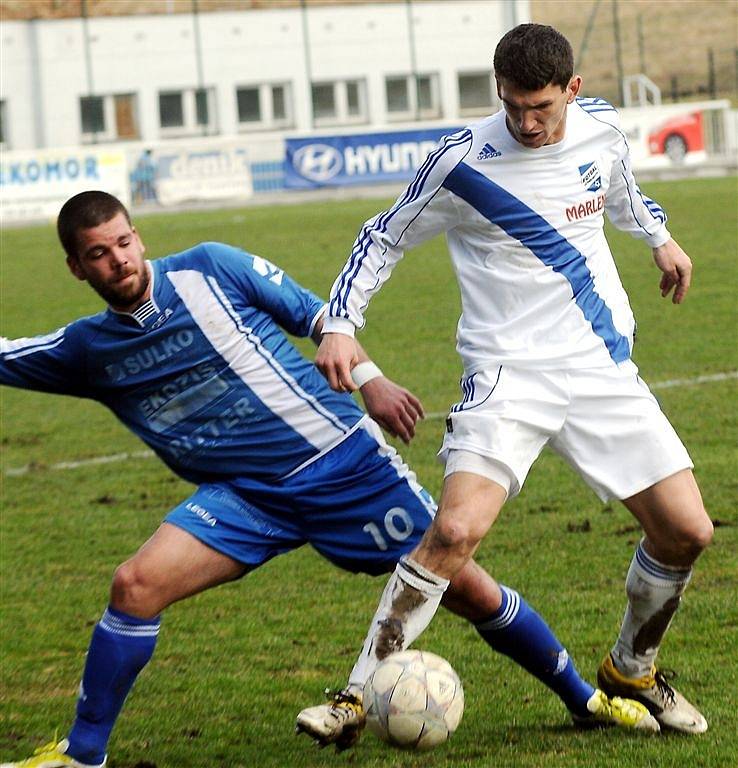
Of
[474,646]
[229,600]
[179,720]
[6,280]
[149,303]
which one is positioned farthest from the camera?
[6,280]

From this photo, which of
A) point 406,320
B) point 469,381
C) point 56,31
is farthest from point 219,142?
point 469,381

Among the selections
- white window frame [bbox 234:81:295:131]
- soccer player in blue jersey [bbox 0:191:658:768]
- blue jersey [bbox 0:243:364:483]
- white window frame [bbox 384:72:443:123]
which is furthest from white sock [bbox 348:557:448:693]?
white window frame [bbox 234:81:295:131]

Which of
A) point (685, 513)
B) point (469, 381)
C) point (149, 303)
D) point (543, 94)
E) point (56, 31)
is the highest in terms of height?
point (56, 31)

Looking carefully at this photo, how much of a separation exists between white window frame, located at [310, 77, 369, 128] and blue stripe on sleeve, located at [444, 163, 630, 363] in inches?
1662

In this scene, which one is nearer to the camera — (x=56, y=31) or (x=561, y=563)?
(x=561, y=563)

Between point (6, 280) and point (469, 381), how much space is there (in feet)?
50.1

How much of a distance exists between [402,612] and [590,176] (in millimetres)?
1469

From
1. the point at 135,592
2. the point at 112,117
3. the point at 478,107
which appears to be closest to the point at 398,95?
the point at 478,107

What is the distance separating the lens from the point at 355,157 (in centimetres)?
3281

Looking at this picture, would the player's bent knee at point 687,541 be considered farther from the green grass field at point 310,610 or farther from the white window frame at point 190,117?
the white window frame at point 190,117

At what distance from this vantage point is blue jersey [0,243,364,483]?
15.1ft

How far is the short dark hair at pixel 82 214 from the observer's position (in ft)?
14.5

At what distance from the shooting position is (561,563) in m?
6.62

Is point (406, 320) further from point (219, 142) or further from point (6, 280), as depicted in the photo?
point (219, 142)
